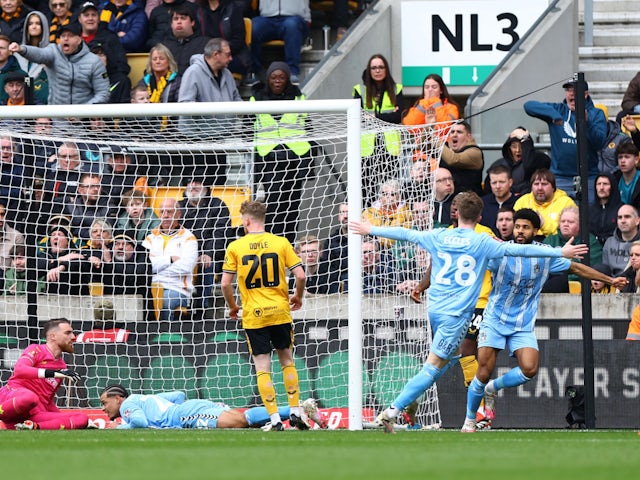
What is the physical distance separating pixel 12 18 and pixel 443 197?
679cm

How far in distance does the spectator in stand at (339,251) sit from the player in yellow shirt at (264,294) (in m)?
1.69

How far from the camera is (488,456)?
27.0 ft

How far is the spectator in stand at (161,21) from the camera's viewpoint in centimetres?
1777

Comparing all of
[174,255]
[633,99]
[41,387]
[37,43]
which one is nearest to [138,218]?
[174,255]

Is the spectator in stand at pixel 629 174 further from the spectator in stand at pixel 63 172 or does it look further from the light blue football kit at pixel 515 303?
the spectator in stand at pixel 63 172

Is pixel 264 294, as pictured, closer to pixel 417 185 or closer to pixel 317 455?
pixel 417 185

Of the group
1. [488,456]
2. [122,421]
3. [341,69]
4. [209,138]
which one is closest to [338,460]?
[488,456]

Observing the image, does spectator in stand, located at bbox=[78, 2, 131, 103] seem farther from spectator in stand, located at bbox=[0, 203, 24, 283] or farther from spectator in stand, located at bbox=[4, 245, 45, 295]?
spectator in stand, located at bbox=[4, 245, 45, 295]

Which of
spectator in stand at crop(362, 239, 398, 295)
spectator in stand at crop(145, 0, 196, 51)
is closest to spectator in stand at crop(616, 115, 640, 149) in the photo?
spectator in stand at crop(362, 239, 398, 295)

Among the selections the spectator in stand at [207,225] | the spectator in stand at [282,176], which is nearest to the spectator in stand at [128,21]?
the spectator in stand at [207,225]

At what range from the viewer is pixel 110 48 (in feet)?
56.5

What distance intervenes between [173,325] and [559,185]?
15.4ft

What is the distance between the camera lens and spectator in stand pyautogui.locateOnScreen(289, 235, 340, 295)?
13.8 metres

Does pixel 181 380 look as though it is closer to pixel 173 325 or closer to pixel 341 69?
pixel 173 325
